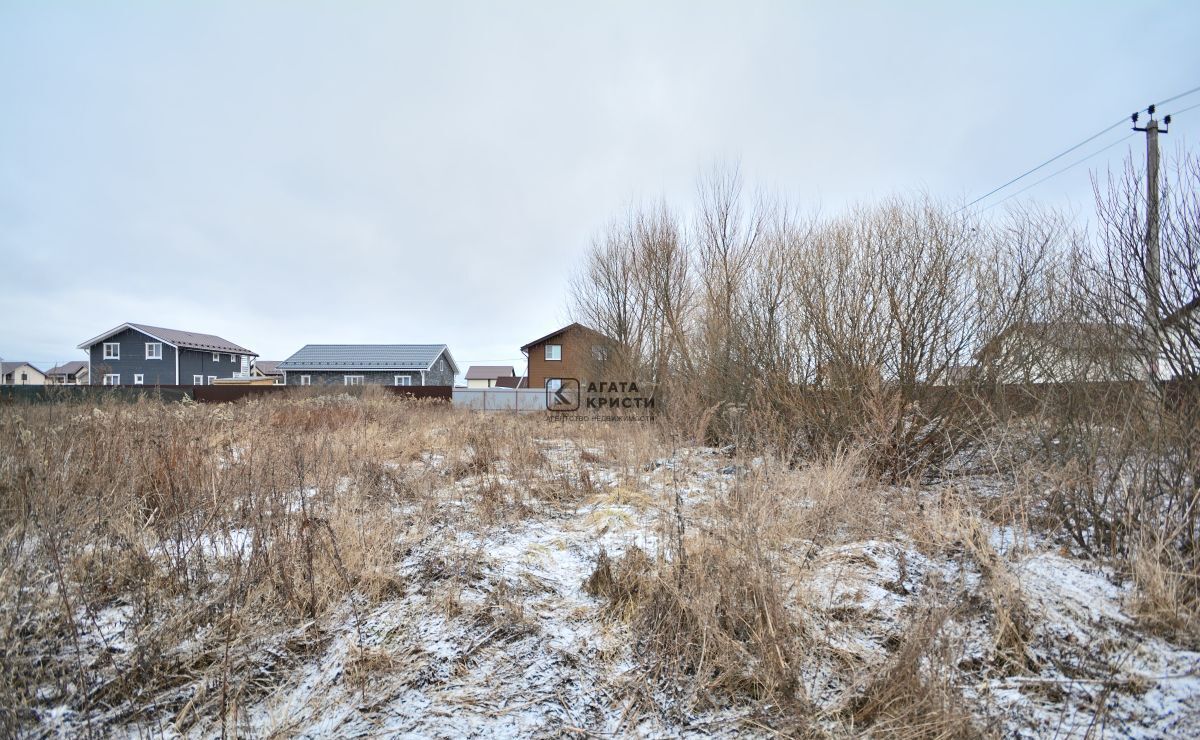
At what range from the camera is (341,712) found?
5.52 feet

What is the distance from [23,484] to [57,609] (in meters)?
1.24

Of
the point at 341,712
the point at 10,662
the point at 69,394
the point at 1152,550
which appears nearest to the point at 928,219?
the point at 1152,550

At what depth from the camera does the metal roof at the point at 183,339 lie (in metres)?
27.7

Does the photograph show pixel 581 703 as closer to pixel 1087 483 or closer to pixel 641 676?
pixel 641 676

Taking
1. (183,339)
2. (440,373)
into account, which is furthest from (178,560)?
(183,339)

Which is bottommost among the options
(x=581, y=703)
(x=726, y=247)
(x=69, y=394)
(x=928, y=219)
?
(x=581, y=703)

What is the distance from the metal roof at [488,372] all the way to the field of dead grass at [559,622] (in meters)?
54.3

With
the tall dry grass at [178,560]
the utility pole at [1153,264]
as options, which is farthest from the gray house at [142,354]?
the utility pole at [1153,264]

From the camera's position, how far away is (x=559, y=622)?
2.27 metres

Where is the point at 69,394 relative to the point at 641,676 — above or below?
above

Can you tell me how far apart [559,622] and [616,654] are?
14.1 inches

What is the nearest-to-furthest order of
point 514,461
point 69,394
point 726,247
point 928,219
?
point 928,219 < point 514,461 < point 69,394 < point 726,247

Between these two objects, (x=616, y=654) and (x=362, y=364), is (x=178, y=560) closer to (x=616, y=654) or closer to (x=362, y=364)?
(x=616, y=654)

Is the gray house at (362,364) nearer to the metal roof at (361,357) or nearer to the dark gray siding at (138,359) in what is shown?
the metal roof at (361,357)
